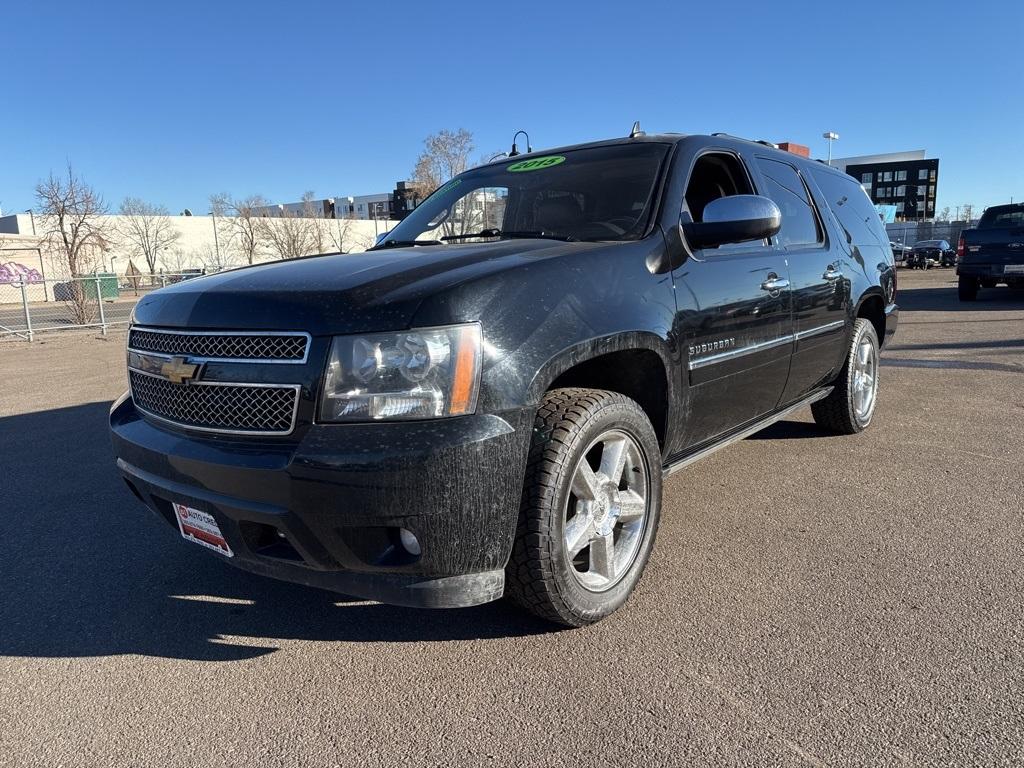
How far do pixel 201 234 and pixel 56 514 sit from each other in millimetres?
61622

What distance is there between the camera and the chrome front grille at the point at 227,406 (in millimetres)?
2232

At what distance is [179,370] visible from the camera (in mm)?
2484

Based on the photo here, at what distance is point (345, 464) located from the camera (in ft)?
6.89

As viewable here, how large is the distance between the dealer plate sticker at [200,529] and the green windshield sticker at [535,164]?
242 centimetres

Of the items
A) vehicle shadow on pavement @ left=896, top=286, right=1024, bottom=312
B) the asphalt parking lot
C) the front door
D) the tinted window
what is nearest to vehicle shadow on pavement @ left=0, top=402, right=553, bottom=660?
the asphalt parking lot

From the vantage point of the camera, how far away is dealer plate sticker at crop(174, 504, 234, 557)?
2.45 meters

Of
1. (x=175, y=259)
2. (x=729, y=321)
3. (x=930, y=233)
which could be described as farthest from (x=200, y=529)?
(x=175, y=259)

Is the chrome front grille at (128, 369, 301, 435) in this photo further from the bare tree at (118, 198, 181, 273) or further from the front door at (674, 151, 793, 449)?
the bare tree at (118, 198, 181, 273)

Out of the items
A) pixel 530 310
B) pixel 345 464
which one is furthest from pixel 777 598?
pixel 345 464

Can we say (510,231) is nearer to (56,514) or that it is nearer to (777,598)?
(777,598)

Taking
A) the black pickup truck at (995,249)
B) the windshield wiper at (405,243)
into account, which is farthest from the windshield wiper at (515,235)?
the black pickup truck at (995,249)

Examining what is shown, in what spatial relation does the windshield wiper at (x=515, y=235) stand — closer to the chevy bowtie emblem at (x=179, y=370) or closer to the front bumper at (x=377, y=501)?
the front bumper at (x=377, y=501)

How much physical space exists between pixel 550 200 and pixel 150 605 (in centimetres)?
259

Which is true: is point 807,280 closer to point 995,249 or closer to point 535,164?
point 535,164
